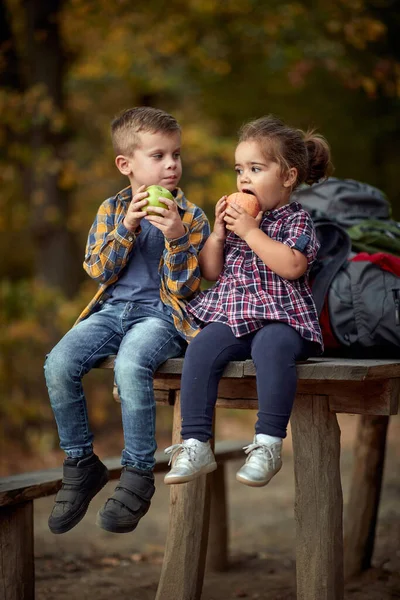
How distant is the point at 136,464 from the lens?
311cm

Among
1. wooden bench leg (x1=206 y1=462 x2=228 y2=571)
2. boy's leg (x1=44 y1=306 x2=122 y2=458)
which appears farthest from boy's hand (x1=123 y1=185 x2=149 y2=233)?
wooden bench leg (x1=206 y1=462 x2=228 y2=571)

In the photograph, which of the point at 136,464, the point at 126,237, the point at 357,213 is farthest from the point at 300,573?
the point at 357,213

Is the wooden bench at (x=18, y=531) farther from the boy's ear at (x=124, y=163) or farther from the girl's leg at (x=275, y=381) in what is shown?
the boy's ear at (x=124, y=163)

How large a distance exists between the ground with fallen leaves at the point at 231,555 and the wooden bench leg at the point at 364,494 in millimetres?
119

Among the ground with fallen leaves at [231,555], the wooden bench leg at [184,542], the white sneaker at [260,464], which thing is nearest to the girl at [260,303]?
the white sneaker at [260,464]

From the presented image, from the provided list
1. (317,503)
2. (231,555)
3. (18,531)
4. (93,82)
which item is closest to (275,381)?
(317,503)

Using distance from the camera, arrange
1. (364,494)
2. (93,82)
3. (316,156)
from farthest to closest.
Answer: (93,82) < (364,494) < (316,156)

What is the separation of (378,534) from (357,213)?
2434mm

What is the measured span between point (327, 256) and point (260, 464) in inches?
47.8

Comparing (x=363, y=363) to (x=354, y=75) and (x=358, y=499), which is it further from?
(x=354, y=75)

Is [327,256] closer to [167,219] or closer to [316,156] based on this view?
[316,156]

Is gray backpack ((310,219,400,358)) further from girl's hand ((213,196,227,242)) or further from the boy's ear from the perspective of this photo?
the boy's ear

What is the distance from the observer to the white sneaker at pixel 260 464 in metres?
2.84

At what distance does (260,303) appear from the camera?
3150 millimetres
